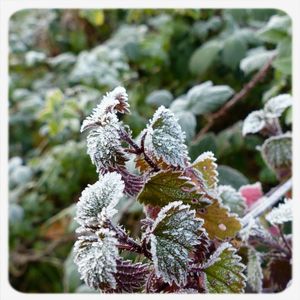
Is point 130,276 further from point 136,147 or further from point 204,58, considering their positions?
point 204,58

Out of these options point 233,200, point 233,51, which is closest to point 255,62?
point 233,51

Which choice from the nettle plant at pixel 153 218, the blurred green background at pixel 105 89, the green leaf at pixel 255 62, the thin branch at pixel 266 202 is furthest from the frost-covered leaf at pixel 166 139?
the green leaf at pixel 255 62

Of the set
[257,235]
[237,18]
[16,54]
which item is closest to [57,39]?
[16,54]

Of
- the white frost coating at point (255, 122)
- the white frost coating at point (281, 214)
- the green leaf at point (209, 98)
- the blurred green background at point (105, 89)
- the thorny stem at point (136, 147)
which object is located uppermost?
the thorny stem at point (136, 147)

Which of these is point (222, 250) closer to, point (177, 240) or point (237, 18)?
point (177, 240)

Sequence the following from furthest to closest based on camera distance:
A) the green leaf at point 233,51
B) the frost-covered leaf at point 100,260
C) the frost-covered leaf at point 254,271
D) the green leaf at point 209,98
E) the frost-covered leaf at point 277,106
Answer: the green leaf at point 233,51 < the green leaf at point 209,98 < the frost-covered leaf at point 277,106 < the frost-covered leaf at point 254,271 < the frost-covered leaf at point 100,260

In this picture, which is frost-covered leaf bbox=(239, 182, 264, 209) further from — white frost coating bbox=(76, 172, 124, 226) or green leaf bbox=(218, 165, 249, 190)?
white frost coating bbox=(76, 172, 124, 226)

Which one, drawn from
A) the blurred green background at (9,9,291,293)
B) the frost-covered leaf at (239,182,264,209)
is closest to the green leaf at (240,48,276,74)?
the blurred green background at (9,9,291,293)

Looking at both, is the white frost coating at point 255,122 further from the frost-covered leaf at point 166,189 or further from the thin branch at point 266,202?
the frost-covered leaf at point 166,189
